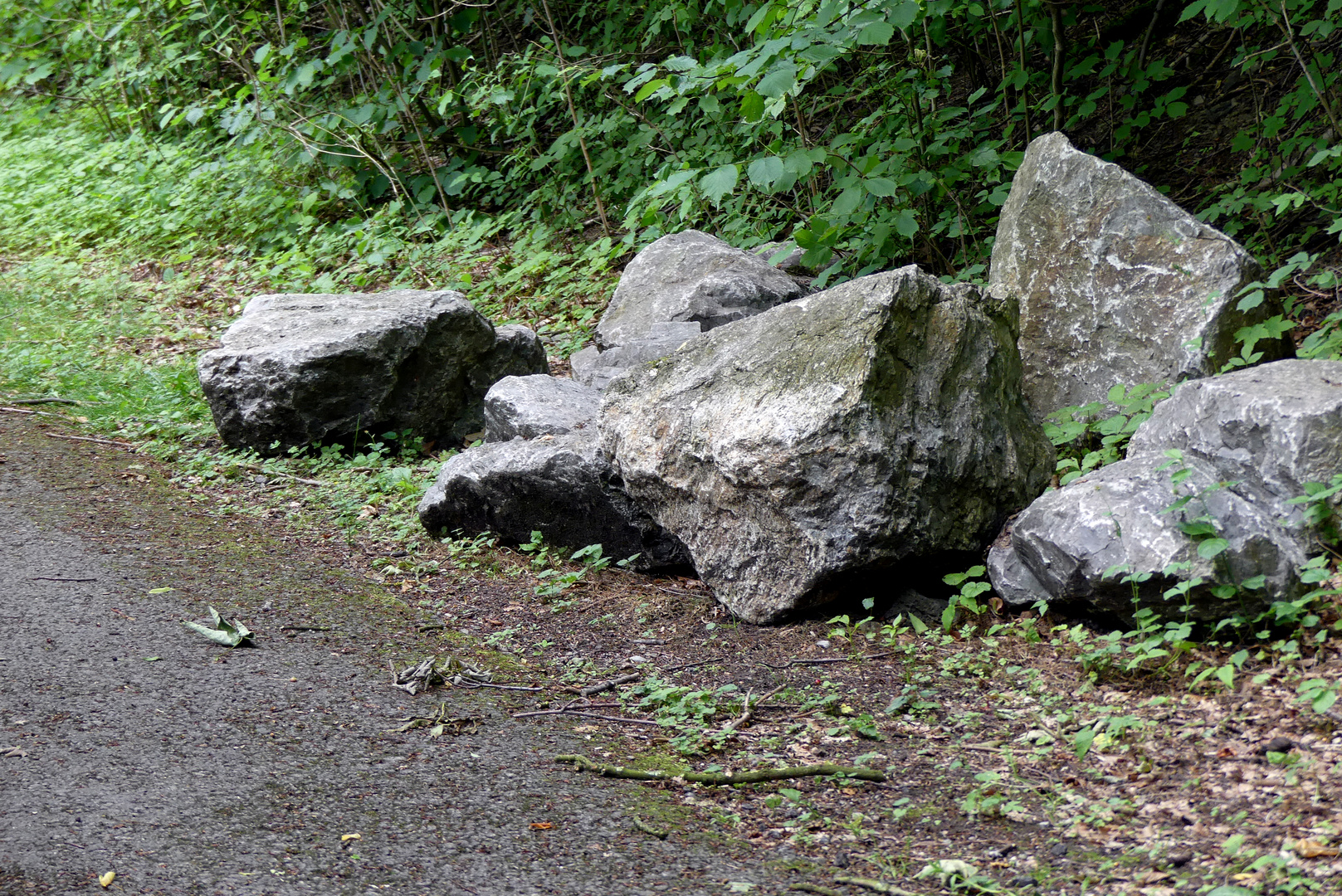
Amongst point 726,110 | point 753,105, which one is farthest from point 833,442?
point 726,110

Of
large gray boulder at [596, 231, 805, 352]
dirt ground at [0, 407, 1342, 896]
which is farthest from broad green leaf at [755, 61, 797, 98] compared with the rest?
dirt ground at [0, 407, 1342, 896]

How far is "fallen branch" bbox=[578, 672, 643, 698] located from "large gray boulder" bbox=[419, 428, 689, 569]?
869mm

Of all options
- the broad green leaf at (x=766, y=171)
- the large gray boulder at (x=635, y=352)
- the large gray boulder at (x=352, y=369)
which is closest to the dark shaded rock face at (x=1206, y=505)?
the broad green leaf at (x=766, y=171)

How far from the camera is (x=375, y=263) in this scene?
8.27 m

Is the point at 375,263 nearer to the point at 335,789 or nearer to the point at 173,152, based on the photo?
the point at 173,152

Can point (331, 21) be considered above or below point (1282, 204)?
above

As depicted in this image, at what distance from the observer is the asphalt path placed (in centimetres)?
233

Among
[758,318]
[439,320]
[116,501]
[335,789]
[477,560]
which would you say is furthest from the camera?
[439,320]

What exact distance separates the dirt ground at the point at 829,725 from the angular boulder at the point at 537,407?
0.63 meters

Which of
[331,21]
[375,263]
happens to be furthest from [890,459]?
[331,21]

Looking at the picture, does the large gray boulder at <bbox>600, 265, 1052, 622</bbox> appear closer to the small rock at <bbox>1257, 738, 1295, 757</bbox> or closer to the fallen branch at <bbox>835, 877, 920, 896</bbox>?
the small rock at <bbox>1257, 738, 1295, 757</bbox>

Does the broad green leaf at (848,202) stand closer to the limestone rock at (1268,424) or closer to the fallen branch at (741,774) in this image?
the limestone rock at (1268,424)

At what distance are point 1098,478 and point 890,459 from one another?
27.7 inches

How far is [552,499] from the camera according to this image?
4.40 m
